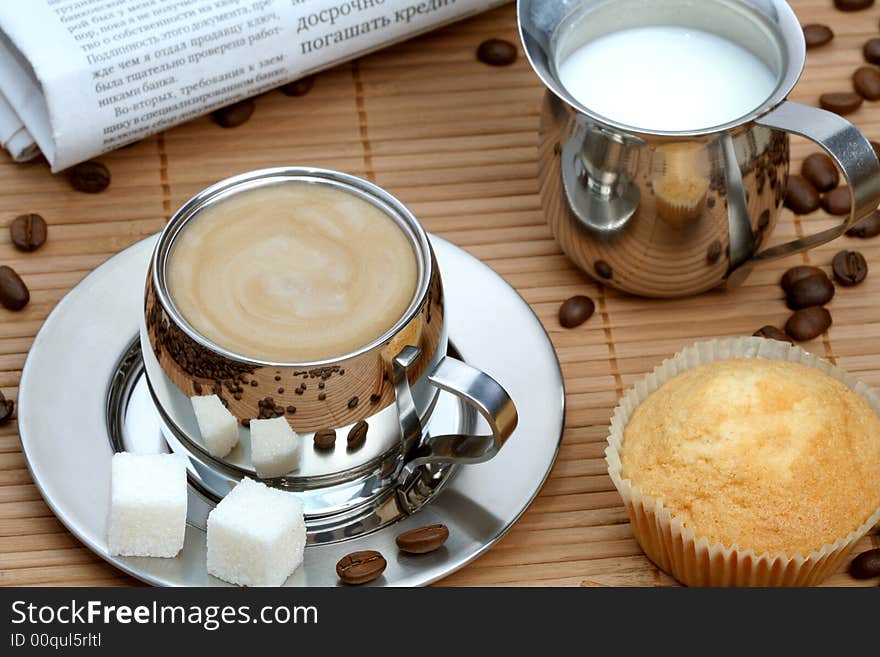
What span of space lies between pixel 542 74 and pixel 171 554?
58 cm

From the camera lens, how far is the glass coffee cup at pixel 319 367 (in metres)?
1.07

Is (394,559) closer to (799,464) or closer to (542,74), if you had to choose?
(799,464)

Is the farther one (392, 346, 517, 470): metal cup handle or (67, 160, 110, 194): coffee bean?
(67, 160, 110, 194): coffee bean

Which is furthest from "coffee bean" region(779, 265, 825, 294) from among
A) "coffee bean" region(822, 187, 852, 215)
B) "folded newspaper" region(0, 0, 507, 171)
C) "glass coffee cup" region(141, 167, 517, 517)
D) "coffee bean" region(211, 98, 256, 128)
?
"coffee bean" region(211, 98, 256, 128)

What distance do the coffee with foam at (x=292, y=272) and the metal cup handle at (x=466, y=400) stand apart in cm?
5

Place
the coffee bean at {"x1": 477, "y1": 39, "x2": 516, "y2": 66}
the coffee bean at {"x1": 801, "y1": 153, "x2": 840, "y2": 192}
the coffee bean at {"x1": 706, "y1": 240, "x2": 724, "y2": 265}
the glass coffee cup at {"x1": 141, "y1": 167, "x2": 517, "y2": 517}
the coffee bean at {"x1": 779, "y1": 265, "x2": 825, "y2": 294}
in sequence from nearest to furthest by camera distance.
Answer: the glass coffee cup at {"x1": 141, "y1": 167, "x2": 517, "y2": 517} < the coffee bean at {"x1": 706, "y1": 240, "x2": 724, "y2": 265} < the coffee bean at {"x1": 779, "y1": 265, "x2": 825, "y2": 294} < the coffee bean at {"x1": 801, "y1": 153, "x2": 840, "y2": 192} < the coffee bean at {"x1": 477, "y1": 39, "x2": 516, "y2": 66}

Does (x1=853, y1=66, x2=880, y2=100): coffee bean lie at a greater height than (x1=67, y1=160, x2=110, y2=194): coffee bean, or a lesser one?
lesser

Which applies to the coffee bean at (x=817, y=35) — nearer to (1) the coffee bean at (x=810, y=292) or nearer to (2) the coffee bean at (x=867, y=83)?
(2) the coffee bean at (x=867, y=83)

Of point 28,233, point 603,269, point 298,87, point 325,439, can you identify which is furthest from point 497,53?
point 325,439

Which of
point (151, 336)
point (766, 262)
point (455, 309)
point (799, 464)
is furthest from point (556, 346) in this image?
point (151, 336)

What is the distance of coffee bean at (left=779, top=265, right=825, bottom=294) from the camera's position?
4.69 feet

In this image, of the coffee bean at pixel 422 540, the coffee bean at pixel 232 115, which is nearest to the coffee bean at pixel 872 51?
the coffee bean at pixel 232 115

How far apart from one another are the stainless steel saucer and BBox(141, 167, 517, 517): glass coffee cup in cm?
4

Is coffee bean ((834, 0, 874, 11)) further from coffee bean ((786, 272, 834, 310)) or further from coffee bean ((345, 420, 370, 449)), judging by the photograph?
coffee bean ((345, 420, 370, 449))
